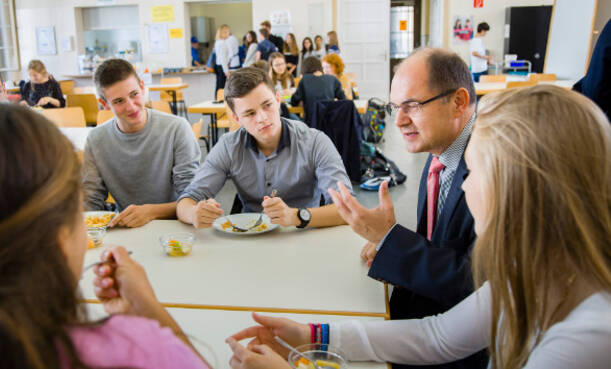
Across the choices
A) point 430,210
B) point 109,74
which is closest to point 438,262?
point 430,210

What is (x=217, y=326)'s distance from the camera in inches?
43.2

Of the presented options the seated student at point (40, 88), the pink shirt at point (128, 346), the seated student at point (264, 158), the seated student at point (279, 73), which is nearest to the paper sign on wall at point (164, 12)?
the seated student at point (40, 88)

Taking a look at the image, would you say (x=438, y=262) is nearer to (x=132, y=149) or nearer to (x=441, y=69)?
(x=441, y=69)

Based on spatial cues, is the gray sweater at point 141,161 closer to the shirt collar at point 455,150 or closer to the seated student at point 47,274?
the shirt collar at point 455,150

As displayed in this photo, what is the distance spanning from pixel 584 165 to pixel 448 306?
1.90 feet

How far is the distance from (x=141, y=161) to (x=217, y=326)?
1395mm

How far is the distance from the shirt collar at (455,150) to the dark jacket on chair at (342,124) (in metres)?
3.17

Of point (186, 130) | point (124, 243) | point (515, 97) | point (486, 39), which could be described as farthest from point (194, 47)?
point (515, 97)

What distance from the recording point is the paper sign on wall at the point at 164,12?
10.5 metres

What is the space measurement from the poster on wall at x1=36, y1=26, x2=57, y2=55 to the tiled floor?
22.1 ft

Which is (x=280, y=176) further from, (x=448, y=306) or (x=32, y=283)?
(x=32, y=283)

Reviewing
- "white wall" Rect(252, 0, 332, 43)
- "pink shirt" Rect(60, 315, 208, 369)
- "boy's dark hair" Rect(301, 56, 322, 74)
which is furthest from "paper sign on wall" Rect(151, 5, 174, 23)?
"pink shirt" Rect(60, 315, 208, 369)

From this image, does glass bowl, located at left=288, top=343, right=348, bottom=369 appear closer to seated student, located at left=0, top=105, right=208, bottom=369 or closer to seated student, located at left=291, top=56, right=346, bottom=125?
seated student, located at left=0, top=105, right=208, bottom=369

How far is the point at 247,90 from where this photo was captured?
6.72ft
